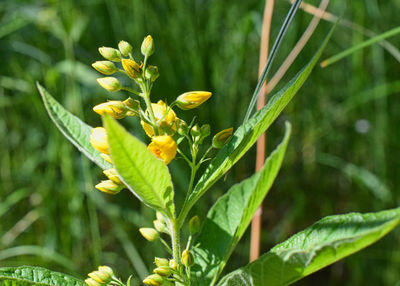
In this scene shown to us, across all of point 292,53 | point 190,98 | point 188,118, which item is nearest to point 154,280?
point 190,98

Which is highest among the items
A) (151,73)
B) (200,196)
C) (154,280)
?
(151,73)

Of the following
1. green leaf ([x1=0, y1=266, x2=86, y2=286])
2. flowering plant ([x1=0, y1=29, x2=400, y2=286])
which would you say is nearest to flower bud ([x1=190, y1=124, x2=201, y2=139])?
flowering plant ([x1=0, y1=29, x2=400, y2=286])

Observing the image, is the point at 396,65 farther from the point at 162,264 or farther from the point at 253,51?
the point at 162,264

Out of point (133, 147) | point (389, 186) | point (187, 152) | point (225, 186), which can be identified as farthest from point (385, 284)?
point (133, 147)

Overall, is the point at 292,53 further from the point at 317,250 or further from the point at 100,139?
the point at 317,250

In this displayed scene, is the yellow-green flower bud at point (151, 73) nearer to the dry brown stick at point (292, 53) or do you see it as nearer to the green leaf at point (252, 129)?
the green leaf at point (252, 129)

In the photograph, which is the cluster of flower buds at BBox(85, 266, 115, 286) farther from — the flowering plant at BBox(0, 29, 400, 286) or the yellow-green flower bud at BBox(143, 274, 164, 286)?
the yellow-green flower bud at BBox(143, 274, 164, 286)

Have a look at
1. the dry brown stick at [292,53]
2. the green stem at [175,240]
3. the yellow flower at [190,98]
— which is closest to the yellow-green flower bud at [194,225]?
the green stem at [175,240]
